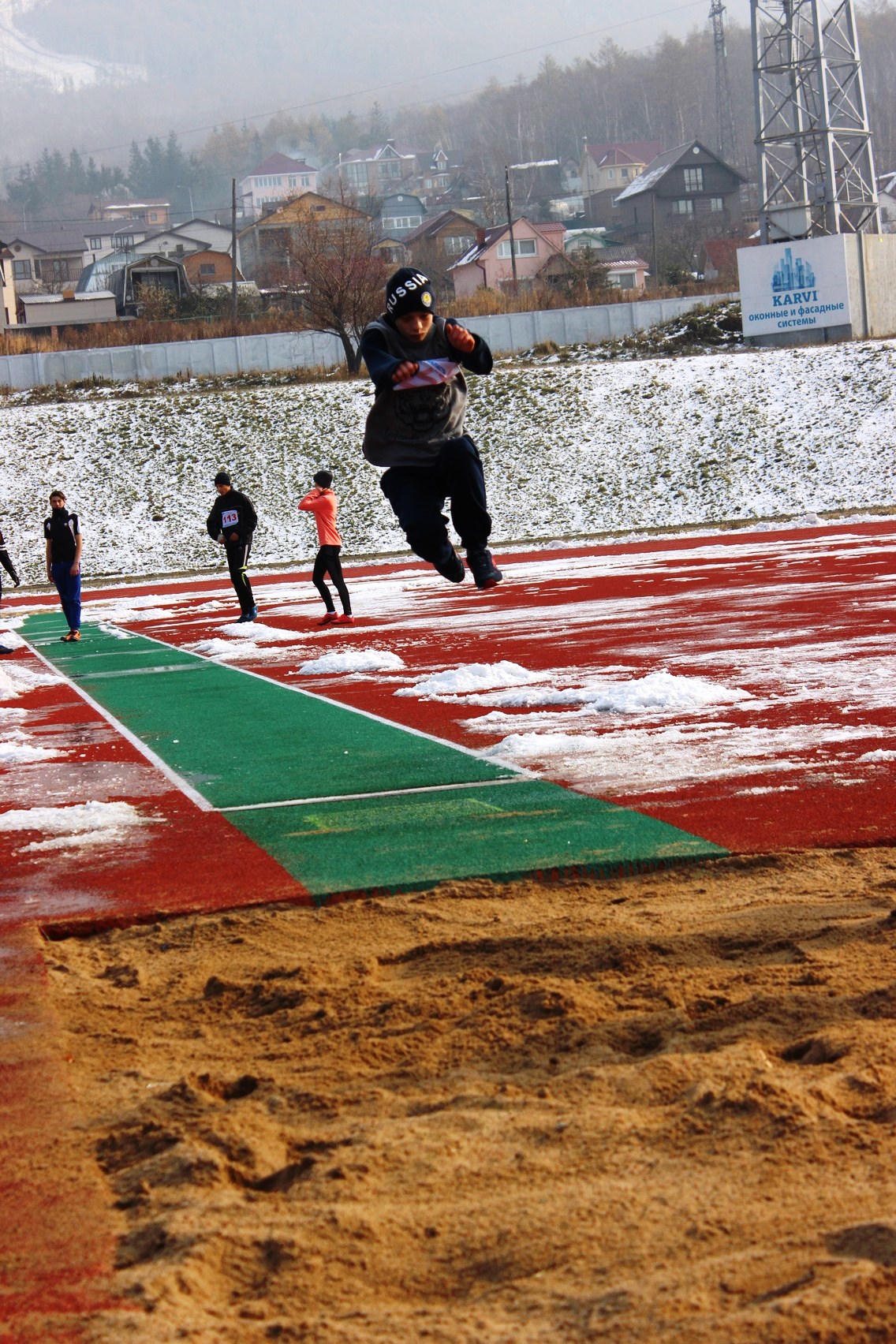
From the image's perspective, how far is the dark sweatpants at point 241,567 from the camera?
18306mm

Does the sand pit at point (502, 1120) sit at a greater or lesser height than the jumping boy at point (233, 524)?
lesser

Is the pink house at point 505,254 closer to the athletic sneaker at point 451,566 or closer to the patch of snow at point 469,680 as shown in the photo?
the patch of snow at point 469,680

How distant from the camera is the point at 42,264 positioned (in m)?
127

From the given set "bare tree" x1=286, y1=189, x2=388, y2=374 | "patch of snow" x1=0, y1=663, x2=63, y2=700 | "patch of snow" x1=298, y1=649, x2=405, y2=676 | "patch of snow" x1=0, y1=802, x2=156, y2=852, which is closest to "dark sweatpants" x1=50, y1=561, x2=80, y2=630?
"patch of snow" x1=0, y1=663, x2=63, y2=700

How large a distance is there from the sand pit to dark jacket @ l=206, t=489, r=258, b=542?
12771 millimetres

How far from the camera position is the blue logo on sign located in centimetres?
4425

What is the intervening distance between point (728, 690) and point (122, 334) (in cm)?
5435

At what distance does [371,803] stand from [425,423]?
2155mm

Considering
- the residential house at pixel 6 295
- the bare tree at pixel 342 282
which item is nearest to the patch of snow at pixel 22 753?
the bare tree at pixel 342 282

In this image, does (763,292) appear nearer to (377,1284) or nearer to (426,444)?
(426,444)

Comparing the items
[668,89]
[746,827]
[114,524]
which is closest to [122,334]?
[114,524]

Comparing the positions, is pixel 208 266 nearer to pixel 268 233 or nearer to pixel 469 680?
pixel 268 233

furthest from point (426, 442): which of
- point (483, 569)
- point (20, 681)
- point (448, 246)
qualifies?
point (448, 246)

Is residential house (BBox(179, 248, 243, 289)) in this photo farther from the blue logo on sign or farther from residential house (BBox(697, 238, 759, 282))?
the blue logo on sign
